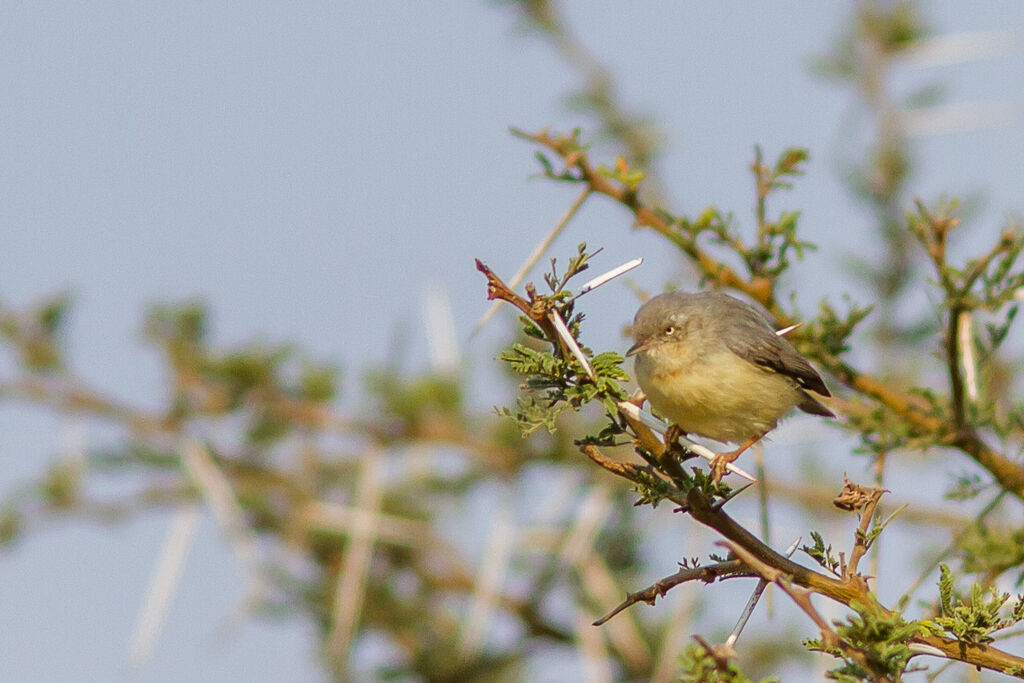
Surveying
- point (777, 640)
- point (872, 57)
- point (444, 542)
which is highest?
point (872, 57)

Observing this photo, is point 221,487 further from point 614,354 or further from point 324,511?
point 614,354

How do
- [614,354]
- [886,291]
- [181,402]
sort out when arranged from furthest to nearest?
[886,291], [181,402], [614,354]

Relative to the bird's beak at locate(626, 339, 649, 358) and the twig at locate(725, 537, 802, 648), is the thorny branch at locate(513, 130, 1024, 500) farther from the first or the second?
the twig at locate(725, 537, 802, 648)

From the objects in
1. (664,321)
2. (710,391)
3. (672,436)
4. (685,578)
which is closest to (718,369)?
(710,391)

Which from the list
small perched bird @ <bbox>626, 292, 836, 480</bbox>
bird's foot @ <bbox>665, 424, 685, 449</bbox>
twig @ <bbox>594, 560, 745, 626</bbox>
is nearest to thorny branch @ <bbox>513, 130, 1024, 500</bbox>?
small perched bird @ <bbox>626, 292, 836, 480</bbox>

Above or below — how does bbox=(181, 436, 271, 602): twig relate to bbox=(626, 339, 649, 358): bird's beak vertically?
below

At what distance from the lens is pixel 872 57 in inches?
298

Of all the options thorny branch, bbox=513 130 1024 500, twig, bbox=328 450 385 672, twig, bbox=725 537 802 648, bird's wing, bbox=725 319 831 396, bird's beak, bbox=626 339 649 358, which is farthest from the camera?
twig, bbox=328 450 385 672

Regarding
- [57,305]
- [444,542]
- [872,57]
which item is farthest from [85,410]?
[872,57]

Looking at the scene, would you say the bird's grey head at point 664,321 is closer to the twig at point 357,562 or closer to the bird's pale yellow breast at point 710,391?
the bird's pale yellow breast at point 710,391

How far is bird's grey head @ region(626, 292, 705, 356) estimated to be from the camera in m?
3.70

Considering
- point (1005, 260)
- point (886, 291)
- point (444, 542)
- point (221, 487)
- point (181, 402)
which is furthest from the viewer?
point (886, 291)

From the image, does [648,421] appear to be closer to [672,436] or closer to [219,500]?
[672,436]

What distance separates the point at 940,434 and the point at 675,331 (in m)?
0.91
